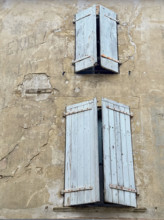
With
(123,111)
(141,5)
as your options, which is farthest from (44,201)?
(141,5)

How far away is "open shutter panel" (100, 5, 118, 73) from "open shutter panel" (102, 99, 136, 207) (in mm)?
1006

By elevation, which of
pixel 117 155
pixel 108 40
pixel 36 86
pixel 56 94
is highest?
pixel 108 40

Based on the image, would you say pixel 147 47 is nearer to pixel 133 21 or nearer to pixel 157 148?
pixel 133 21

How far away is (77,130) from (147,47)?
2.69 metres

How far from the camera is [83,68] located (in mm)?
7941

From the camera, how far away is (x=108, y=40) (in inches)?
328

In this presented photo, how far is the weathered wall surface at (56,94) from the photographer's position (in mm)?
6840

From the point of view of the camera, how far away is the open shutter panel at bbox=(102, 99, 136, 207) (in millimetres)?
6523

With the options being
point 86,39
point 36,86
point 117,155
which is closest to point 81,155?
point 117,155

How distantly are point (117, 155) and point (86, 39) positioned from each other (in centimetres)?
285

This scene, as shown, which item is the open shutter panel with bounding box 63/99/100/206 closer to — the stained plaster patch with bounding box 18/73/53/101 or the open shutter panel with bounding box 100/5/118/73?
the stained plaster patch with bounding box 18/73/53/101

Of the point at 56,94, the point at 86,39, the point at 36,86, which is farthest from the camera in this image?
the point at 86,39

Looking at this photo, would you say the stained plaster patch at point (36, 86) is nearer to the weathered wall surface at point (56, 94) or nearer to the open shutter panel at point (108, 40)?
the weathered wall surface at point (56, 94)

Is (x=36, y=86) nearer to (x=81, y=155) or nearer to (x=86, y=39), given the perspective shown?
(x=86, y=39)
